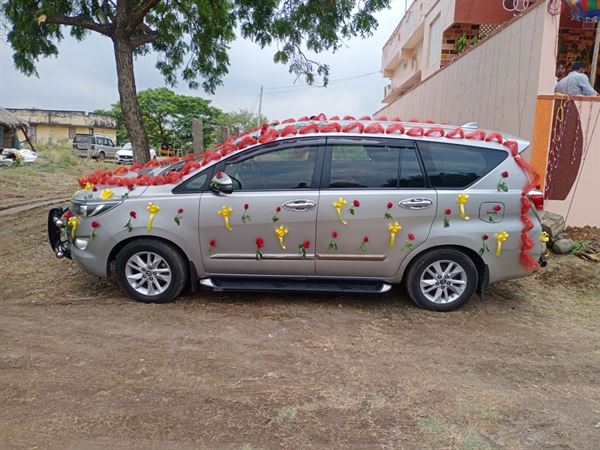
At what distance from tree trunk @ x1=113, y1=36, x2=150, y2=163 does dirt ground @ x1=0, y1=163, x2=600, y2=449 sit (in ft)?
10.7

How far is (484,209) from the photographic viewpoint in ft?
15.7

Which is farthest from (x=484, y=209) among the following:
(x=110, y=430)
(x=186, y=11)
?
(x=186, y=11)

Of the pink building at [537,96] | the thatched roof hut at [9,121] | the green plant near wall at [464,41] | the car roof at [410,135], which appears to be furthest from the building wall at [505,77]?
the thatched roof hut at [9,121]

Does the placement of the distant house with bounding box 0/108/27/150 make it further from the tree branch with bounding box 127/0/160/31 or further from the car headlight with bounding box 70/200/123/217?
the car headlight with bounding box 70/200/123/217

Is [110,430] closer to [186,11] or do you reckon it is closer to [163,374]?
[163,374]

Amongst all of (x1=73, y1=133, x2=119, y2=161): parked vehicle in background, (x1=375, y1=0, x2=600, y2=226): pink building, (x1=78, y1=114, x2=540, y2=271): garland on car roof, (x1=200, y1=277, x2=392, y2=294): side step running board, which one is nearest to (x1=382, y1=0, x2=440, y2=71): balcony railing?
(x1=375, y1=0, x2=600, y2=226): pink building

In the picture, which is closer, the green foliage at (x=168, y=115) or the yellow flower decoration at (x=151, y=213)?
the yellow flower decoration at (x=151, y=213)

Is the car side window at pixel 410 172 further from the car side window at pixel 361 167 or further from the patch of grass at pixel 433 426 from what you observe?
the patch of grass at pixel 433 426

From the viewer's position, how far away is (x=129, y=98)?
8086 mm

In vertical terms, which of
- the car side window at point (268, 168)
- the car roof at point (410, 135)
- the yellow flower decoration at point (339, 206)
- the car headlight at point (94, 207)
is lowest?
the car headlight at point (94, 207)

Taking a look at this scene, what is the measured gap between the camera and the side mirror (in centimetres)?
468

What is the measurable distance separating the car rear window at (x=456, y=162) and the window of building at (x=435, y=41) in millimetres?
9570

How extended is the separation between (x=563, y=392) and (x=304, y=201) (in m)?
2.59

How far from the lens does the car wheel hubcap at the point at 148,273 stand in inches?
191
